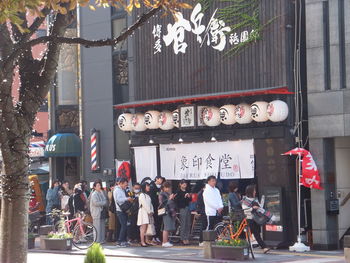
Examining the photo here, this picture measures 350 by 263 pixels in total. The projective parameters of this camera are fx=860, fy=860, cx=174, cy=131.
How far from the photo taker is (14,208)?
11445 mm

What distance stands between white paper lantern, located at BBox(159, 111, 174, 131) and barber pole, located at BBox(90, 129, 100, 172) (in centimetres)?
535

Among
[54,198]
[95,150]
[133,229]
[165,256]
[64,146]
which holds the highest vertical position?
[64,146]

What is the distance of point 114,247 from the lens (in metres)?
25.2

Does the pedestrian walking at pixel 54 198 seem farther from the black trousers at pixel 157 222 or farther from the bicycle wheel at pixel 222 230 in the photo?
the bicycle wheel at pixel 222 230

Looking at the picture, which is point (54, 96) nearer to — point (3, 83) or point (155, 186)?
point (155, 186)

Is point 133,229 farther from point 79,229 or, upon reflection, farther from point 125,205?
point 79,229

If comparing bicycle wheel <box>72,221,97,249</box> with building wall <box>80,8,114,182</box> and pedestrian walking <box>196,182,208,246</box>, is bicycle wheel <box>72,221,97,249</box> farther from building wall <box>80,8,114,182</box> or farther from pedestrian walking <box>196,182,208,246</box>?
building wall <box>80,8,114,182</box>

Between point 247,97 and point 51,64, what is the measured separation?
12.5 m

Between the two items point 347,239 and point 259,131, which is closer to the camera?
point 347,239

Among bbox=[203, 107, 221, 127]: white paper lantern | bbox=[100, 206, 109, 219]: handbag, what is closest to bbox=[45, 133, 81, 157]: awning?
bbox=[100, 206, 109, 219]: handbag

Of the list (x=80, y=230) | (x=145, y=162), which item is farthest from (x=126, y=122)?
(x=80, y=230)

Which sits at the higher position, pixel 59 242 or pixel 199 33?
pixel 199 33

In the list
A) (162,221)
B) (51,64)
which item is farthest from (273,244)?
(51,64)

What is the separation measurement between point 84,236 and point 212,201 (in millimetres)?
4333
